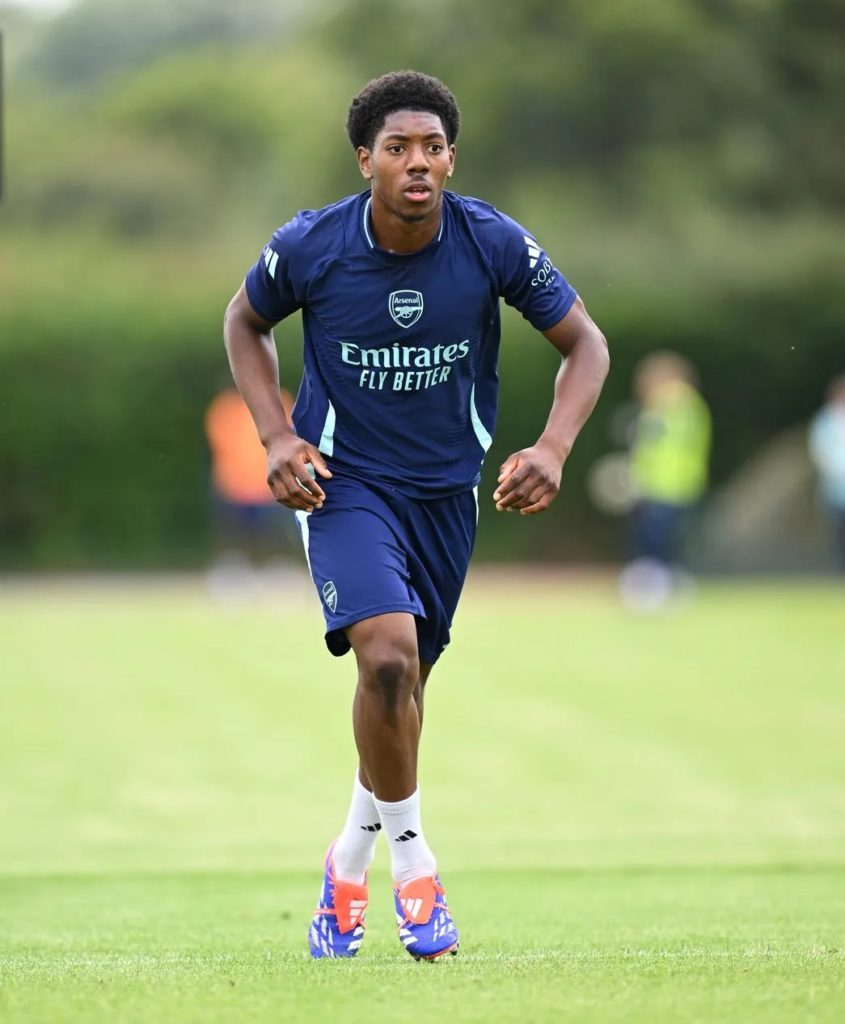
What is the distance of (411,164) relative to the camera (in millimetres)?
5695

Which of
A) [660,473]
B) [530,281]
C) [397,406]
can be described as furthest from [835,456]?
[397,406]

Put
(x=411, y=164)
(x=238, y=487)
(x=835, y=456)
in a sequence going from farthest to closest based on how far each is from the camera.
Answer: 1. (x=835, y=456)
2. (x=238, y=487)
3. (x=411, y=164)

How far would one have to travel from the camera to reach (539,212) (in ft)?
120

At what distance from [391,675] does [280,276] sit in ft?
4.29

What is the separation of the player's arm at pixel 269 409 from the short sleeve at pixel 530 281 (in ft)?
2.58

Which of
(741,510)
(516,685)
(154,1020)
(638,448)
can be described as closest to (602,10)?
(741,510)

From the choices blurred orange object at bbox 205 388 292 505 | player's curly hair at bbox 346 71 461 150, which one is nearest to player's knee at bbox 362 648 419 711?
player's curly hair at bbox 346 71 461 150

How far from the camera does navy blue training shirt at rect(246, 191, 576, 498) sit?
5828 mm

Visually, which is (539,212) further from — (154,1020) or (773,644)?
(154,1020)

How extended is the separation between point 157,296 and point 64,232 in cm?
1358

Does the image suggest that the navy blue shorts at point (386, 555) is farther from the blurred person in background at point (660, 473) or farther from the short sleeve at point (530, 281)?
the blurred person in background at point (660, 473)

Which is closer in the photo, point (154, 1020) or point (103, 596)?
point (154, 1020)

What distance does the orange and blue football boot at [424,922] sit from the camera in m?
5.59

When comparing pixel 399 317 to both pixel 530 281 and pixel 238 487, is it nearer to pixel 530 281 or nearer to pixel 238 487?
pixel 530 281
